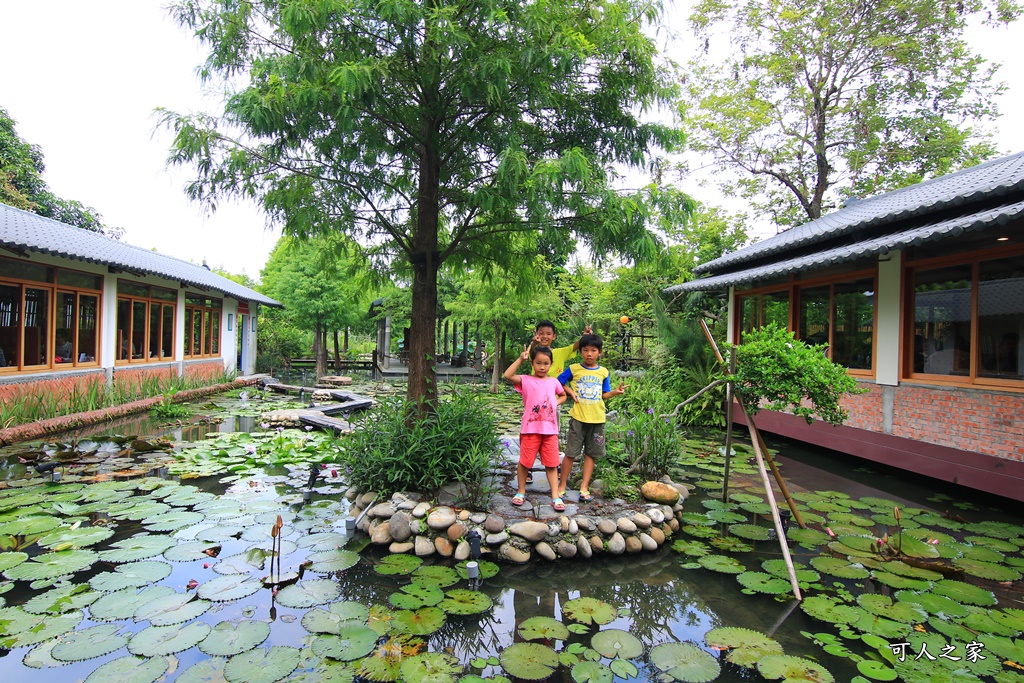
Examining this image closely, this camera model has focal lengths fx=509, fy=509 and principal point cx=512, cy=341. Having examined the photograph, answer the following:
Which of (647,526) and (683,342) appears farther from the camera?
(683,342)

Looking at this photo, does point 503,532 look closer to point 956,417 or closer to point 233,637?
point 233,637

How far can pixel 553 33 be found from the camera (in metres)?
4.21

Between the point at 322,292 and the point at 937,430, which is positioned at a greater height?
the point at 322,292

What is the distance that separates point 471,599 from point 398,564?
0.74 m

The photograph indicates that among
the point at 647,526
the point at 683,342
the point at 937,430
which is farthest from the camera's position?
the point at 683,342

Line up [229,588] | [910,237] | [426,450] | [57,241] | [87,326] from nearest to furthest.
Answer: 1. [229,588]
2. [426,450]
3. [910,237]
4. [57,241]
5. [87,326]

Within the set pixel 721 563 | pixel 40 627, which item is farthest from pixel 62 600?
pixel 721 563

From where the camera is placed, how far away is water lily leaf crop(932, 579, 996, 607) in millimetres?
3129

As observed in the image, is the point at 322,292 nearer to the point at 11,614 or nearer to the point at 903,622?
the point at 11,614

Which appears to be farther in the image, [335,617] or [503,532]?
[503,532]

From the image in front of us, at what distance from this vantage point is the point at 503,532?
12.5 ft

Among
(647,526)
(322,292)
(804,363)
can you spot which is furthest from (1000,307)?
(322,292)

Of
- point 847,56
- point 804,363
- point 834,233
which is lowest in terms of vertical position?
point 804,363

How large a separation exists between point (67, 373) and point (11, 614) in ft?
26.4
